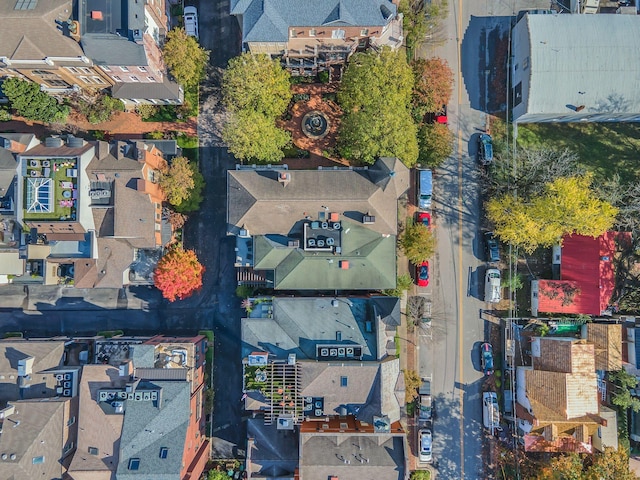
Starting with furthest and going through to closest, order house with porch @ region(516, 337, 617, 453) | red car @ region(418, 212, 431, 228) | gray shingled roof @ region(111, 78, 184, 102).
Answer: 1. red car @ region(418, 212, 431, 228)
2. gray shingled roof @ region(111, 78, 184, 102)
3. house with porch @ region(516, 337, 617, 453)

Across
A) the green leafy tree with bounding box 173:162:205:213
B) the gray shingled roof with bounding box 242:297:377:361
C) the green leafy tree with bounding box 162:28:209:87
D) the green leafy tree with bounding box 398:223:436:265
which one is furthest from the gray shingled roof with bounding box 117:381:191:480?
the green leafy tree with bounding box 162:28:209:87

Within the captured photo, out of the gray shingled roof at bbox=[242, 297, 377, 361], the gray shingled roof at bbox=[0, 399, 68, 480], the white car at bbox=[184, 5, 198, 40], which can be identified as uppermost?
the white car at bbox=[184, 5, 198, 40]

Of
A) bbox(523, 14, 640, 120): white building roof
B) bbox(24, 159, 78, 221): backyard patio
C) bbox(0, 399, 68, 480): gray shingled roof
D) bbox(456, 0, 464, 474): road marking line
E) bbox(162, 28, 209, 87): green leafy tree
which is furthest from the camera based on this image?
bbox(456, 0, 464, 474): road marking line

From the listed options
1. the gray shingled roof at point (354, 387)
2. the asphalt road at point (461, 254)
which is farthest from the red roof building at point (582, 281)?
the gray shingled roof at point (354, 387)

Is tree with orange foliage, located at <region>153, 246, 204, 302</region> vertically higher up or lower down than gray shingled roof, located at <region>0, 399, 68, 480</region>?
higher up

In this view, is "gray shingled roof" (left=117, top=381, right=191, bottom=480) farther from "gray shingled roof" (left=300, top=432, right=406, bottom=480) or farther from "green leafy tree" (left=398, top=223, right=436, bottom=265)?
"green leafy tree" (left=398, top=223, right=436, bottom=265)

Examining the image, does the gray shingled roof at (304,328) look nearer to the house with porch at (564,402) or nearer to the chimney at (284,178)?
the chimney at (284,178)

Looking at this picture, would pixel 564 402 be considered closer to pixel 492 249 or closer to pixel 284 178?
pixel 492 249
